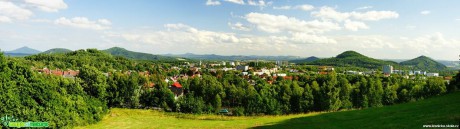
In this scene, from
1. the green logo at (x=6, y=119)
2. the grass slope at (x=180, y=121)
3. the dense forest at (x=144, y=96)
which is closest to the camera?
the green logo at (x=6, y=119)

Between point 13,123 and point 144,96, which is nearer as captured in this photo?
point 13,123

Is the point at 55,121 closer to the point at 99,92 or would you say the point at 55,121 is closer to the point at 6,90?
the point at 6,90

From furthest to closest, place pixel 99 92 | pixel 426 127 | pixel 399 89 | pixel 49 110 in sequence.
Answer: pixel 399 89, pixel 99 92, pixel 49 110, pixel 426 127

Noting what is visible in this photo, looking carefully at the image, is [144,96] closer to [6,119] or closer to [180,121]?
[180,121]

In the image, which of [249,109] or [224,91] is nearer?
[249,109]

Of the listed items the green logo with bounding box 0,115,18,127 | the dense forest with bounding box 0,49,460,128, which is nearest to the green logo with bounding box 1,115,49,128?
the green logo with bounding box 0,115,18,127

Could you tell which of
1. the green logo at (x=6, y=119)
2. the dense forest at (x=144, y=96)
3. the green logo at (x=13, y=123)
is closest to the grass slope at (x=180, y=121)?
the dense forest at (x=144, y=96)

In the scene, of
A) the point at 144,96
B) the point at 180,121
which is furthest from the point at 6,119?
the point at 144,96

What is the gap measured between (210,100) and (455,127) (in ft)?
216

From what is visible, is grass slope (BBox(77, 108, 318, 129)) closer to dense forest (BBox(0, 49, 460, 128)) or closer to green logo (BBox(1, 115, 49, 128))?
dense forest (BBox(0, 49, 460, 128))

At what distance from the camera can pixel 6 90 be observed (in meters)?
33.2

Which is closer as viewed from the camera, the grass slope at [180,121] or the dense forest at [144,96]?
the grass slope at [180,121]

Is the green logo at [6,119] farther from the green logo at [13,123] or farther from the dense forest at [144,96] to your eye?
the dense forest at [144,96]

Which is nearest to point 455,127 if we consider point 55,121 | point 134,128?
point 134,128
